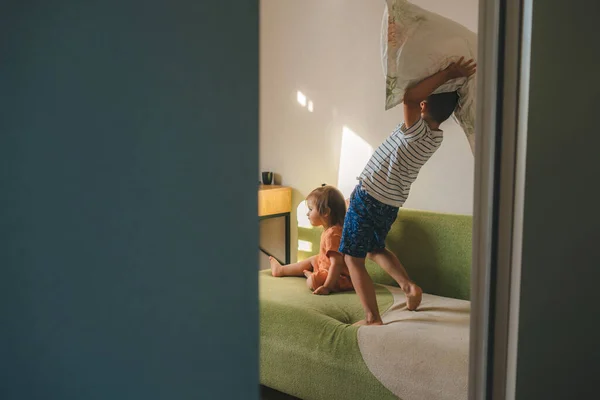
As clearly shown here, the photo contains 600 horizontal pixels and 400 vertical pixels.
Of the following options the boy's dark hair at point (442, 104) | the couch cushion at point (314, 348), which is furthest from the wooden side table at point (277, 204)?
the boy's dark hair at point (442, 104)

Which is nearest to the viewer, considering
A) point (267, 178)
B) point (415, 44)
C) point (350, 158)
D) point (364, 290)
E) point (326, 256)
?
point (415, 44)

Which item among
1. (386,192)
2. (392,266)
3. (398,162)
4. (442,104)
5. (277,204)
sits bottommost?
(392,266)

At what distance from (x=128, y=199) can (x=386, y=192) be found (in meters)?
1.94

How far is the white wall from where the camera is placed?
9.30 ft

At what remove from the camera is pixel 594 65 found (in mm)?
1017

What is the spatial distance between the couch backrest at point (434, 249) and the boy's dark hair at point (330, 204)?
0.86 ft

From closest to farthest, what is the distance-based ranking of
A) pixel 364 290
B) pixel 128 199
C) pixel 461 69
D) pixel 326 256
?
pixel 128 199 < pixel 461 69 < pixel 364 290 < pixel 326 256

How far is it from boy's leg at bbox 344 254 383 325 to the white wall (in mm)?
807

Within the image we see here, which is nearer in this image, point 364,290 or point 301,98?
point 364,290

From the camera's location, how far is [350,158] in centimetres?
328

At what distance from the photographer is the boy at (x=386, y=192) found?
2174 millimetres

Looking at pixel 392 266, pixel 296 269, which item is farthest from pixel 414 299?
pixel 296 269

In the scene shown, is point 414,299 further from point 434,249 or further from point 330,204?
point 330,204

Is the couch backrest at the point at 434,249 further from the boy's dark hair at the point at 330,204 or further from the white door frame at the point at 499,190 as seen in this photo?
the white door frame at the point at 499,190
